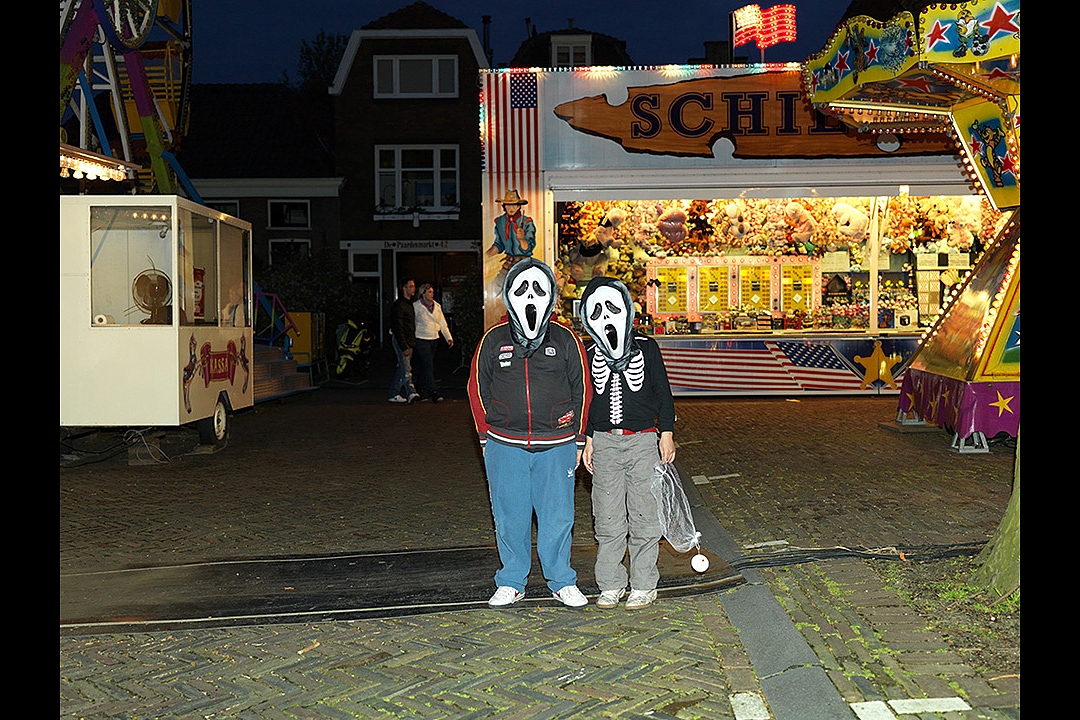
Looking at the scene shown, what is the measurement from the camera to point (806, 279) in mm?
17047

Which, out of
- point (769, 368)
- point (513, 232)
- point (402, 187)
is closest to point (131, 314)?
point (513, 232)

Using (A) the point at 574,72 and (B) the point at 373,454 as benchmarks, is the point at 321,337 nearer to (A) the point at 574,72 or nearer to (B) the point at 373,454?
(A) the point at 574,72

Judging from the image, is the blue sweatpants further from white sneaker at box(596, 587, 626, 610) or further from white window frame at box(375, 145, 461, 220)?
white window frame at box(375, 145, 461, 220)

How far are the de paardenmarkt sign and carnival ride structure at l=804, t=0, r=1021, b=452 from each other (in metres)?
3.89

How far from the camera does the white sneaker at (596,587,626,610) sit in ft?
19.0

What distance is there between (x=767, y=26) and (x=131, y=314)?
40.4ft

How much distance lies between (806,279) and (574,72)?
488 cm

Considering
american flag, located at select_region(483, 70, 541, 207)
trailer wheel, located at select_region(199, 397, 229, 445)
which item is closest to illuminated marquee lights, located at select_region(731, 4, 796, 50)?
american flag, located at select_region(483, 70, 541, 207)

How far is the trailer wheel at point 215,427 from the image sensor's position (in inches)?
472

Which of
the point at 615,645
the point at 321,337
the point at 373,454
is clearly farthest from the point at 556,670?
the point at 321,337

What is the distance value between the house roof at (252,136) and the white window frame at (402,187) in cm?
204

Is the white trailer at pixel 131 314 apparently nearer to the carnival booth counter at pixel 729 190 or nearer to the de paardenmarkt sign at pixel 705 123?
the carnival booth counter at pixel 729 190

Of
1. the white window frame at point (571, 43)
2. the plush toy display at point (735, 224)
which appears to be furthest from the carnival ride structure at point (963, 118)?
the white window frame at point (571, 43)

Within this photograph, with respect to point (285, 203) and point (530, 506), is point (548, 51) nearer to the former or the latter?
point (285, 203)
